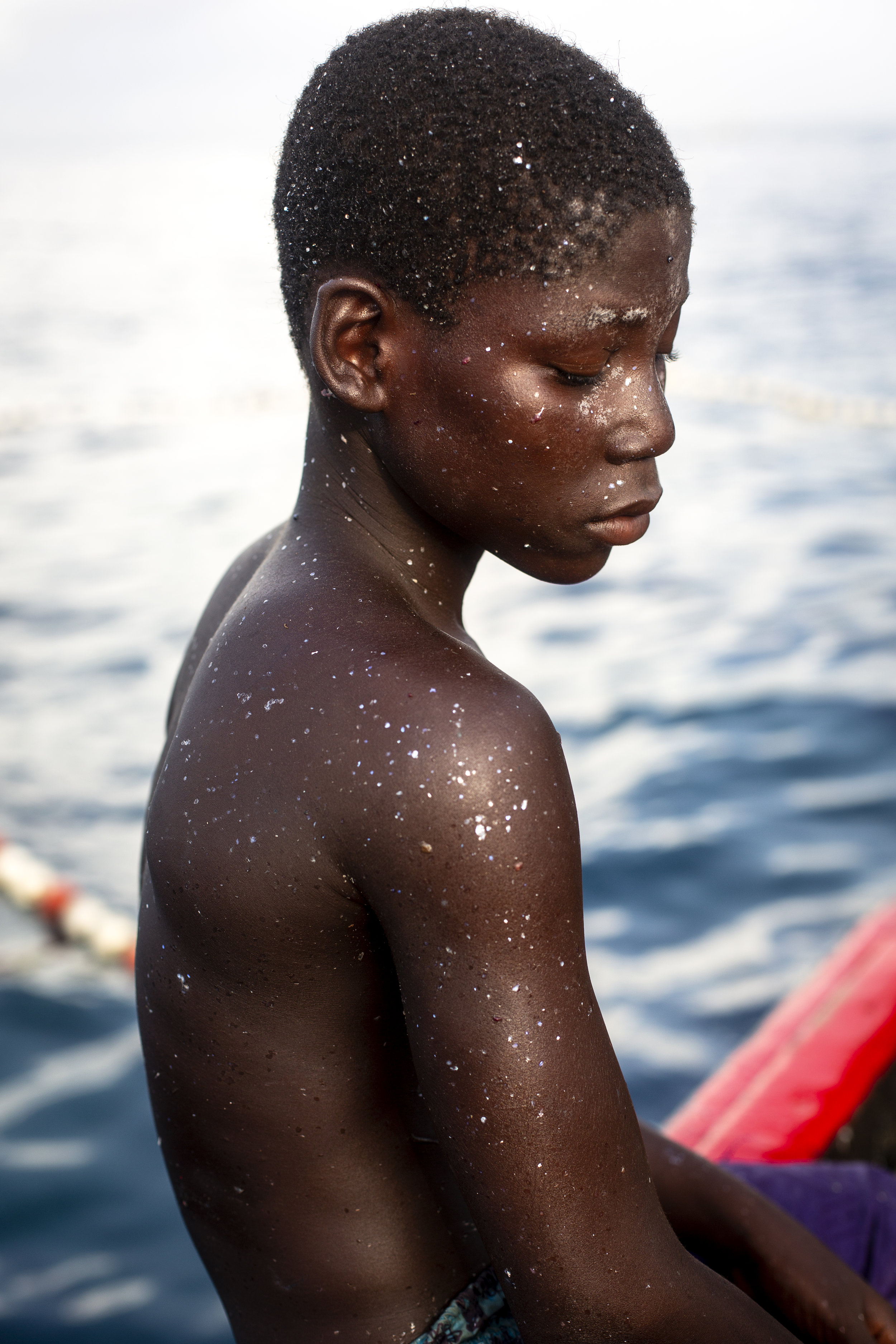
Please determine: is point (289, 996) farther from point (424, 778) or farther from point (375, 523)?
point (375, 523)

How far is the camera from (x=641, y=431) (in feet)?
3.95

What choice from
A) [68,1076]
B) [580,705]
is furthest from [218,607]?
[580,705]

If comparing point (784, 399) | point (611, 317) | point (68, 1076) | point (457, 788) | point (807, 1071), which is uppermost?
point (784, 399)

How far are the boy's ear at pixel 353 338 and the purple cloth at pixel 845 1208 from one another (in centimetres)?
123

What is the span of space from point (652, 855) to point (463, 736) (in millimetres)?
3880

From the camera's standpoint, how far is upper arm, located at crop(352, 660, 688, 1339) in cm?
104

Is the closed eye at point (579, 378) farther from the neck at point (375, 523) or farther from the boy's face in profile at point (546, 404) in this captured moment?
the neck at point (375, 523)

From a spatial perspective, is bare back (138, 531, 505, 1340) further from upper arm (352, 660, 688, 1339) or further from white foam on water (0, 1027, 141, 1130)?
white foam on water (0, 1027, 141, 1130)

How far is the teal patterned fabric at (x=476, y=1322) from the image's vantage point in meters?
1.29

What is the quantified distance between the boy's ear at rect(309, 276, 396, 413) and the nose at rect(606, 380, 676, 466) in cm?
22

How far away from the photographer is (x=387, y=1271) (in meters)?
1.29

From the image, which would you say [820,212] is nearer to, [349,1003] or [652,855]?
[652,855]

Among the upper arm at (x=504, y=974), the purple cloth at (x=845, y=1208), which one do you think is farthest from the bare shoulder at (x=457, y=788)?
the purple cloth at (x=845, y=1208)

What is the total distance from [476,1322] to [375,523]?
80 centimetres
